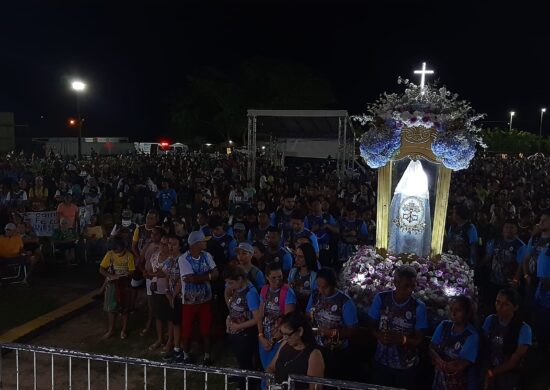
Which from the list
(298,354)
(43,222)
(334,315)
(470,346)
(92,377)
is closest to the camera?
(298,354)

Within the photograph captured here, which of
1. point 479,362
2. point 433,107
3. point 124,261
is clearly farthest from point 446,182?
point 124,261

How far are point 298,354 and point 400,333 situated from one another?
4.05 ft

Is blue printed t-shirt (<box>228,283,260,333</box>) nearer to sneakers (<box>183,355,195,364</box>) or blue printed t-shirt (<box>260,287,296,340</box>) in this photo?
blue printed t-shirt (<box>260,287,296,340</box>)

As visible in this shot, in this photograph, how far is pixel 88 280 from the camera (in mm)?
10305

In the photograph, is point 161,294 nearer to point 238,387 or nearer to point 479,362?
point 238,387

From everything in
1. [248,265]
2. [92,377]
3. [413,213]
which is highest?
[413,213]

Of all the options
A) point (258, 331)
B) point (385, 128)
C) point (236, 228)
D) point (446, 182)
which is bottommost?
point (258, 331)

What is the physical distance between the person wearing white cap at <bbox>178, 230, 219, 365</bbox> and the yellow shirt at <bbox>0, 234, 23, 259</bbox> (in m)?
4.85

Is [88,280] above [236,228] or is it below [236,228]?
below

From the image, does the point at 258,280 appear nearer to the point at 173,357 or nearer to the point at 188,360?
the point at 188,360

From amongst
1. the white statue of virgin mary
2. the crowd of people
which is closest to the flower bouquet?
the white statue of virgin mary

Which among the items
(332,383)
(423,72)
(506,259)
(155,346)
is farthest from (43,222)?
(332,383)

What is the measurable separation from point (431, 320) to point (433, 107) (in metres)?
2.76

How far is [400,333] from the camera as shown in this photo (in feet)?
15.1
